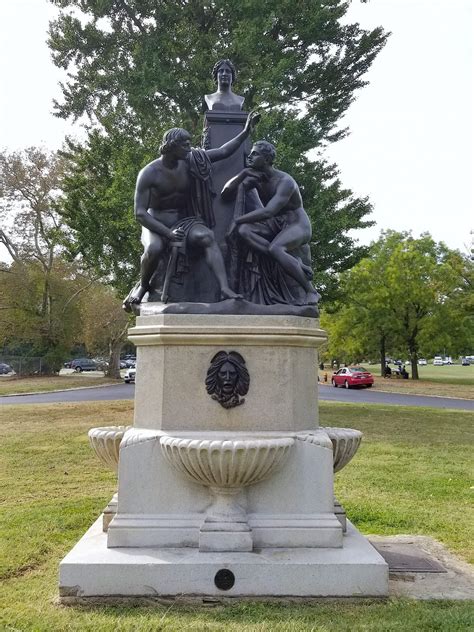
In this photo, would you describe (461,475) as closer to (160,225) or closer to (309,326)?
(309,326)

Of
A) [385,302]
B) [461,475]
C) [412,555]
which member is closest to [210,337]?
[412,555]

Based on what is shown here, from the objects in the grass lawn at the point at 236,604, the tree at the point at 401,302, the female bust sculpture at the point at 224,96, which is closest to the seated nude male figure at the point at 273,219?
the female bust sculpture at the point at 224,96

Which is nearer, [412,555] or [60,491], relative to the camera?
[412,555]

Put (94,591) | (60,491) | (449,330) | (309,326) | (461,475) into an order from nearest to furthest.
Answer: (94,591) → (309,326) → (60,491) → (461,475) → (449,330)

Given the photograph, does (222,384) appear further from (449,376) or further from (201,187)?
(449,376)

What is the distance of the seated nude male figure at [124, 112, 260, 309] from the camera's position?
5.17 m

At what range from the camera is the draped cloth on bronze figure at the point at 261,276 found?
5207mm

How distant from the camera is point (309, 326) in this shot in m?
4.98

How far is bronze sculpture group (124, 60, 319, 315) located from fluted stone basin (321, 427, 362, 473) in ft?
3.73

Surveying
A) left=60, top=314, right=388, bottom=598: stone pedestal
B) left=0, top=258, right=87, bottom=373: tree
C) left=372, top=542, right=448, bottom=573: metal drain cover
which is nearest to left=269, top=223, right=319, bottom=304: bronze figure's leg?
left=60, top=314, right=388, bottom=598: stone pedestal

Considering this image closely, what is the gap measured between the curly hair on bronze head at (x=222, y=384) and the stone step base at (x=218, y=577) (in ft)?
3.78

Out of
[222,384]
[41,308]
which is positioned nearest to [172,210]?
[222,384]

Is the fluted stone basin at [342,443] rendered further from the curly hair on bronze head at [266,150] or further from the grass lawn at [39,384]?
the grass lawn at [39,384]

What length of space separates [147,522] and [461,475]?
6.25 meters
